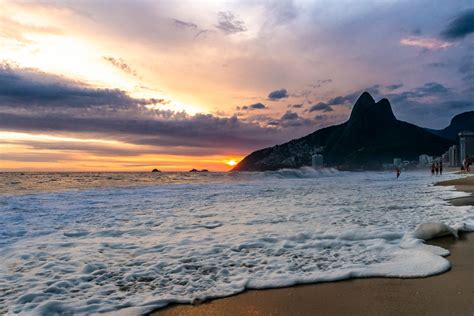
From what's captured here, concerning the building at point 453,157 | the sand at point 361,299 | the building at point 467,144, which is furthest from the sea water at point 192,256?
the building at point 467,144

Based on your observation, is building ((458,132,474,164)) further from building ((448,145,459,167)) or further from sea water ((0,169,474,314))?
sea water ((0,169,474,314))

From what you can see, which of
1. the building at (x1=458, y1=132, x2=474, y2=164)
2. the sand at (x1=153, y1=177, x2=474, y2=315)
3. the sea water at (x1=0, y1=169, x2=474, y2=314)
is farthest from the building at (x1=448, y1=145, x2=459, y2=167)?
the sand at (x1=153, y1=177, x2=474, y2=315)

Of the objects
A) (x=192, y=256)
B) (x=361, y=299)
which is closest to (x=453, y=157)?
(x=192, y=256)

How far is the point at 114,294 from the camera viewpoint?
14.5ft

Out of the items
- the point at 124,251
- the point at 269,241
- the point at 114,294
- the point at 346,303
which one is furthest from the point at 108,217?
the point at 346,303

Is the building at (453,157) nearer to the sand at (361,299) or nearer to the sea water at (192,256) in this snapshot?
the sea water at (192,256)

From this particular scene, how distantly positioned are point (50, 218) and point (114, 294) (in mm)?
8551

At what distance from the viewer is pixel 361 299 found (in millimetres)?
3980

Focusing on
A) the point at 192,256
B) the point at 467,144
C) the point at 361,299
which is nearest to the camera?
the point at 361,299

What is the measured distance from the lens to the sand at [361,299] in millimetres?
3676

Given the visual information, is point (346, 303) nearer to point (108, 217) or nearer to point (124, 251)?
point (124, 251)

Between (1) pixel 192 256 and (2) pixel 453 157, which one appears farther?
(2) pixel 453 157

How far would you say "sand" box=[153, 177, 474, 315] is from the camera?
3.68 metres

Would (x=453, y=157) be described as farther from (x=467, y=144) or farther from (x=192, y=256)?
(x=192, y=256)
